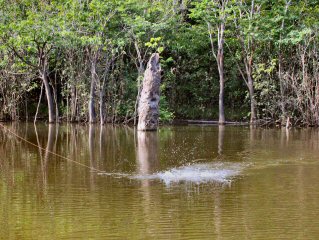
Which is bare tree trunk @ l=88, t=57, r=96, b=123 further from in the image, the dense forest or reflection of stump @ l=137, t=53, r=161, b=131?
reflection of stump @ l=137, t=53, r=161, b=131

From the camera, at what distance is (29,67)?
2102 centimetres

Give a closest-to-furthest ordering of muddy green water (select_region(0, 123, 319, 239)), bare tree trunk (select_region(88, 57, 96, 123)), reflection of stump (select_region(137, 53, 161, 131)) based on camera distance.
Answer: muddy green water (select_region(0, 123, 319, 239)), reflection of stump (select_region(137, 53, 161, 131)), bare tree trunk (select_region(88, 57, 96, 123))

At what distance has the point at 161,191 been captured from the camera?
7.44m

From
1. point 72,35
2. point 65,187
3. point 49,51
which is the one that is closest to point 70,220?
point 65,187

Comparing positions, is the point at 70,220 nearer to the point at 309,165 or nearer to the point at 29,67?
the point at 309,165

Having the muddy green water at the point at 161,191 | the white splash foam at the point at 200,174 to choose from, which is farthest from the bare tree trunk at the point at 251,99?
the white splash foam at the point at 200,174

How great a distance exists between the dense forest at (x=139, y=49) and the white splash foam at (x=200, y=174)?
385 inches

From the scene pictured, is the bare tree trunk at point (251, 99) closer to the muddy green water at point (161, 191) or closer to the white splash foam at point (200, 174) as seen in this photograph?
the muddy green water at point (161, 191)

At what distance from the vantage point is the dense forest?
19203 millimetres

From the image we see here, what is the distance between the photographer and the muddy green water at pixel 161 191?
554 centimetres

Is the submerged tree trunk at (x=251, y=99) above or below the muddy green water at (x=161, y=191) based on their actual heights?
above

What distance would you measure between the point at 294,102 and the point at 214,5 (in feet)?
15.7

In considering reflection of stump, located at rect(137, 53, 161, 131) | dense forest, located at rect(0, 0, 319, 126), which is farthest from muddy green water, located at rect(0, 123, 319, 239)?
dense forest, located at rect(0, 0, 319, 126)

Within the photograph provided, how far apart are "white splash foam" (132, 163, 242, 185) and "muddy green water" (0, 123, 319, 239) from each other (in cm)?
2
